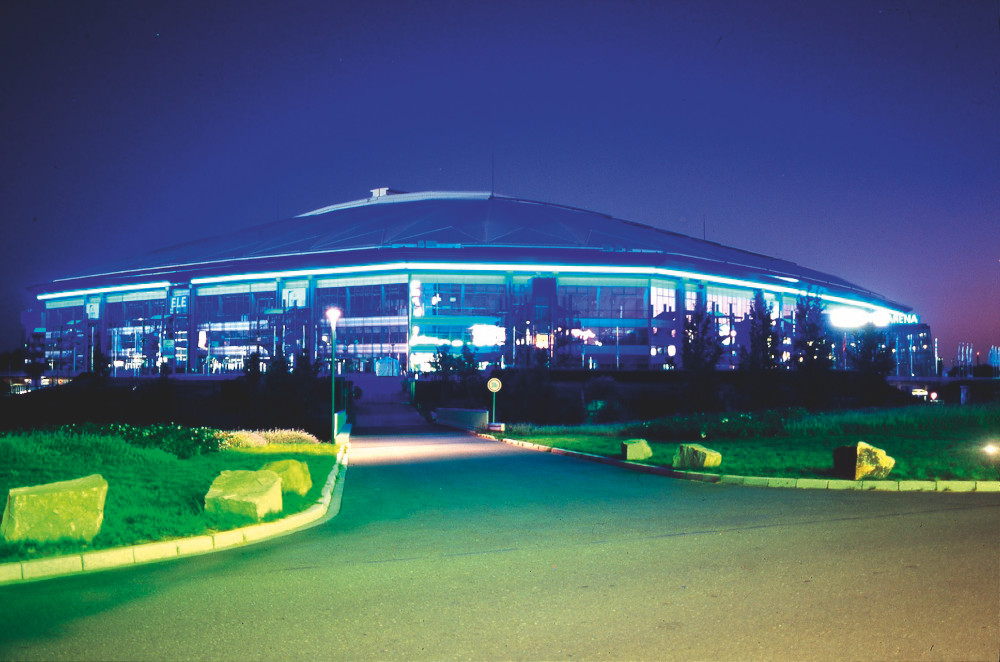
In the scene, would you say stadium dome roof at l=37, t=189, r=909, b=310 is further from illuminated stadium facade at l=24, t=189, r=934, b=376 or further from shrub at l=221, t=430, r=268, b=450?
shrub at l=221, t=430, r=268, b=450

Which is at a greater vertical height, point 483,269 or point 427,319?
point 483,269

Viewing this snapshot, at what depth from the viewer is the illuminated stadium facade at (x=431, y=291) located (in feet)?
245

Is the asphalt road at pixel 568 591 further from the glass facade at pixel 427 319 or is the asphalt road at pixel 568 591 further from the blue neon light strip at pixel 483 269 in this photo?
the blue neon light strip at pixel 483 269

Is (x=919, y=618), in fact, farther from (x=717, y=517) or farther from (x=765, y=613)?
(x=717, y=517)

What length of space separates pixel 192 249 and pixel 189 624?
312ft

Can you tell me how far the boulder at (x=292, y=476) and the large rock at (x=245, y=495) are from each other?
1191 millimetres

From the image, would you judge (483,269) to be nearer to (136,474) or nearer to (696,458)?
(696,458)

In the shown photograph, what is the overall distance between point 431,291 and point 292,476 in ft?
218

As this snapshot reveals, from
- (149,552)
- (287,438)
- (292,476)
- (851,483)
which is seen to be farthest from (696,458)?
(287,438)

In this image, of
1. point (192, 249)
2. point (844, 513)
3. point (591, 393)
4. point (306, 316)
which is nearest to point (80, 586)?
point (844, 513)

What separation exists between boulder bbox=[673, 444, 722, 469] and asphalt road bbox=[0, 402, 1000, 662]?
3.79 meters

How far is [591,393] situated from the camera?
137 feet

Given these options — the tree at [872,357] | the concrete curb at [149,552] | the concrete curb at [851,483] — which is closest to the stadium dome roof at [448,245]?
the tree at [872,357]

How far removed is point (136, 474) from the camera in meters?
13.0
